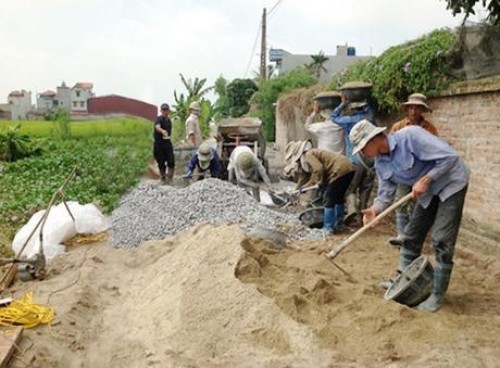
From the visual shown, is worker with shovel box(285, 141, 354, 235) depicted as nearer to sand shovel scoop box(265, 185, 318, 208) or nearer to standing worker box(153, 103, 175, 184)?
sand shovel scoop box(265, 185, 318, 208)

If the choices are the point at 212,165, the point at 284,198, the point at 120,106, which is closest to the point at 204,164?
the point at 212,165

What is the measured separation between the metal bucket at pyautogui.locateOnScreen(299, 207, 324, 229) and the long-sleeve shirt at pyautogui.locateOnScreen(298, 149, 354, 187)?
45cm

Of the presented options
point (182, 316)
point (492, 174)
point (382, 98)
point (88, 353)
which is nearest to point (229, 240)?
point (182, 316)

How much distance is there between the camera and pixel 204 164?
10250mm

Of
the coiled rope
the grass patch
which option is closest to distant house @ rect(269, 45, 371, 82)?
the grass patch

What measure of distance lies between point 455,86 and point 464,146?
702 mm

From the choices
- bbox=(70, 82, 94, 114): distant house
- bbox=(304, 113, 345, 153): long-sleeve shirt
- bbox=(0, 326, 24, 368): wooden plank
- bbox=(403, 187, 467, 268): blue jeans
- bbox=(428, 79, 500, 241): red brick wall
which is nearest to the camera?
bbox=(0, 326, 24, 368): wooden plank

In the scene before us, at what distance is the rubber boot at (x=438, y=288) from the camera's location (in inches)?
177

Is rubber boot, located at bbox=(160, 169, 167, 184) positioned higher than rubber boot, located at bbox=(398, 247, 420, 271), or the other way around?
rubber boot, located at bbox=(160, 169, 167, 184)

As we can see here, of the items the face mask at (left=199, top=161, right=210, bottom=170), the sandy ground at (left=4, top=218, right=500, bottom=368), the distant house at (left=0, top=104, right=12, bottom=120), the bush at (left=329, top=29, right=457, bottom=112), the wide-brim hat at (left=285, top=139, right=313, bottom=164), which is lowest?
the sandy ground at (left=4, top=218, right=500, bottom=368)

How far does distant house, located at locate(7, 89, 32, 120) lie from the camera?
4328cm

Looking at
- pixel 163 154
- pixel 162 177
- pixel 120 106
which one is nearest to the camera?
pixel 163 154

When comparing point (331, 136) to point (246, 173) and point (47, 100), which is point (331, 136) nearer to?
point (246, 173)

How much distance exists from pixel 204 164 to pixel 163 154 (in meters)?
1.49
